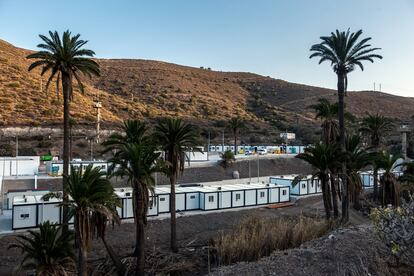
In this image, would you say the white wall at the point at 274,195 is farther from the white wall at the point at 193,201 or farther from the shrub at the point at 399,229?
the shrub at the point at 399,229

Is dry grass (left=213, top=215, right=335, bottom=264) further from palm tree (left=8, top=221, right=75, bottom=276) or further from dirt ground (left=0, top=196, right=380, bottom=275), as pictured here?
palm tree (left=8, top=221, right=75, bottom=276)

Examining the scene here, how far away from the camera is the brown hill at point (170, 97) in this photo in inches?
3354

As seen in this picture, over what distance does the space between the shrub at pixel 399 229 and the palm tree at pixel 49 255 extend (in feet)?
53.2

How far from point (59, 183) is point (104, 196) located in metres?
30.1

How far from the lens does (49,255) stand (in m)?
21.4

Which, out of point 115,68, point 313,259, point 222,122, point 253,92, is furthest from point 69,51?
point 253,92

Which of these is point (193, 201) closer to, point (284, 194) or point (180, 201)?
point (180, 201)

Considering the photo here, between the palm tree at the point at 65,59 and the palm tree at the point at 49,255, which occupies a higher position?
the palm tree at the point at 65,59

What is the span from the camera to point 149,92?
131750mm

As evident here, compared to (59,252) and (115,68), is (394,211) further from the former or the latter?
(115,68)

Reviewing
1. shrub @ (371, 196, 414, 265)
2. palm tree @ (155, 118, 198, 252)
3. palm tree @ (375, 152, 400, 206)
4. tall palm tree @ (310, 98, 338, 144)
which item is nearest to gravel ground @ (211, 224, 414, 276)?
shrub @ (371, 196, 414, 265)

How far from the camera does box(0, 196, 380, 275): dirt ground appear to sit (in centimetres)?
2755

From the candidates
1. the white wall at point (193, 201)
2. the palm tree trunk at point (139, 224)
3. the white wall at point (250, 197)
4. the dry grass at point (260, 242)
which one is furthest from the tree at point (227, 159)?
the palm tree trunk at point (139, 224)

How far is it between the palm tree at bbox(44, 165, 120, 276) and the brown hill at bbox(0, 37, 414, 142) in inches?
2029
